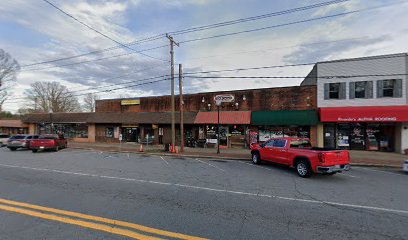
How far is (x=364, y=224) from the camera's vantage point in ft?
15.2

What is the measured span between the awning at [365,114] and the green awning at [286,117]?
80cm

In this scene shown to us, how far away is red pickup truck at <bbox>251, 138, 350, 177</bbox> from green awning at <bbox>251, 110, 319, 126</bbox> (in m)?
7.37

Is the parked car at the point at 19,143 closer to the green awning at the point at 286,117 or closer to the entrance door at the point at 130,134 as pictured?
the entrance door at the point at 130,134

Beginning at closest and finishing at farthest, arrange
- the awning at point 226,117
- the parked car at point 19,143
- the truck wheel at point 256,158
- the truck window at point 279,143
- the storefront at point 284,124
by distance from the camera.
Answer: the truck window at point 279,143 → the truck wheel at point 256,158 → the storefront at point 284,124 → the awning at point 226,117 → the parked car at point 19,143

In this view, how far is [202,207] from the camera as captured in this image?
5.60 metres

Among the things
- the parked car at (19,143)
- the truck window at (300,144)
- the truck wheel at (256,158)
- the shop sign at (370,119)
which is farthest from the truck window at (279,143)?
the parked car at (19,143)

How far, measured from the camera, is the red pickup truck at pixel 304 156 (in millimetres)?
8766

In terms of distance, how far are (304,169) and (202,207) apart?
18.6 ft

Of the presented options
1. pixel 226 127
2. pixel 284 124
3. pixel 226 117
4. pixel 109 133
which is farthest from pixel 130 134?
pixel 284 124

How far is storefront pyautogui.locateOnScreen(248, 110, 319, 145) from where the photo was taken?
18422 mm

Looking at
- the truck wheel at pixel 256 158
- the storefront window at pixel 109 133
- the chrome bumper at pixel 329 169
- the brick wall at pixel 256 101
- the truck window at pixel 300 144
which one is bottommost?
the truck wheel at pixel 256 158

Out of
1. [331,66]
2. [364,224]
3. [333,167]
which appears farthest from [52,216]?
[331,66]

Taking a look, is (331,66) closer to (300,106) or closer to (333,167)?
(300,106)

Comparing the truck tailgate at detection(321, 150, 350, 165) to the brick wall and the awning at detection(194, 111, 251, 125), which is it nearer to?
the brick wall
